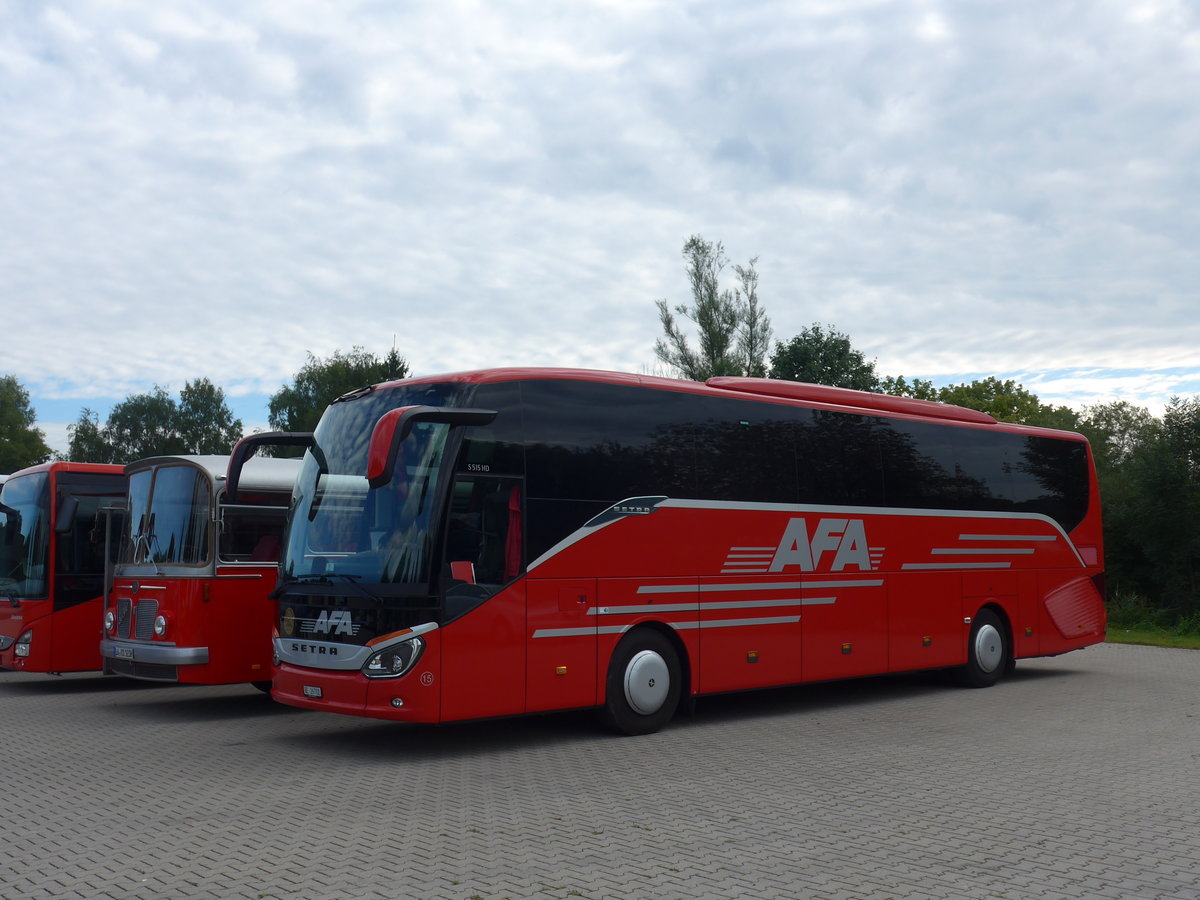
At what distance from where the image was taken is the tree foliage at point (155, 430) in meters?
88.8

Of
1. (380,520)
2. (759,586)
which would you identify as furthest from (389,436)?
(759,586)

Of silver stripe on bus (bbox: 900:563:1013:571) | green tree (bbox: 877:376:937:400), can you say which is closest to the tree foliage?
green tree (bbox: 877:376:937:400)

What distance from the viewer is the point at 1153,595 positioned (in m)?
29.5

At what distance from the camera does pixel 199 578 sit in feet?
41.1

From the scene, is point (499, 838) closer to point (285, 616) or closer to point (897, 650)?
point (285, 616)

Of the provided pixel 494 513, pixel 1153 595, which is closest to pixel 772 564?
pixel 494 513

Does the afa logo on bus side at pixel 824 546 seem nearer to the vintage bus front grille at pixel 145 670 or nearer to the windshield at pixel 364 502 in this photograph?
the windshield at pixel 364 502

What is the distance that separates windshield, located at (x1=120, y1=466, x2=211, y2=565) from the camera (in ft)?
41.8

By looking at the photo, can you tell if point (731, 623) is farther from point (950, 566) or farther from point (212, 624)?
point (212, 624)

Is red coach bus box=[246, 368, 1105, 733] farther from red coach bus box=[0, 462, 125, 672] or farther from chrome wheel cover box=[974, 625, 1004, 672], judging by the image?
red coach bus box=[0, 462, 125, 672]

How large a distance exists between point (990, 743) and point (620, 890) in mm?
5938

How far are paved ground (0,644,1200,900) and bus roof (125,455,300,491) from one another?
2.65 metres

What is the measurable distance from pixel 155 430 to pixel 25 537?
79261 mm

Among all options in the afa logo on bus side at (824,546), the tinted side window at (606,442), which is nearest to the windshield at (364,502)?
the tinted side window at (606,442)
